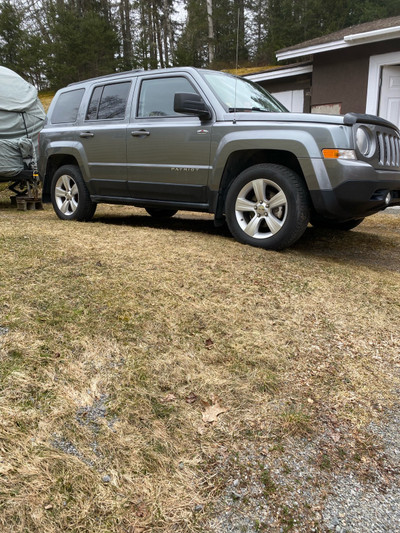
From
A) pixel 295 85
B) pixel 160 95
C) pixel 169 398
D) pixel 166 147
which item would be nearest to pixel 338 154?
pixel 166 147

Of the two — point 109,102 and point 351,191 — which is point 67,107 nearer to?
point 109,102

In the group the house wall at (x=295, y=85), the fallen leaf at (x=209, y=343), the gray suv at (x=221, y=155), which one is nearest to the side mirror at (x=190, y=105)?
the gray suv at (x=221, y=155)

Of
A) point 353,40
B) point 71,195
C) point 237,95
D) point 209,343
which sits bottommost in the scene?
point 209,343

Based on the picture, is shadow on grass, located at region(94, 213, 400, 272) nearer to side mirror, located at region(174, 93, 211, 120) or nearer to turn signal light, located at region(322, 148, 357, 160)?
turn signal light, located at region(322, 148, 357, 160)

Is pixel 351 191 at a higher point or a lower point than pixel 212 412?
higher

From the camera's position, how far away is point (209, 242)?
4.59 metres

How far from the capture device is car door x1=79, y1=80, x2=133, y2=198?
17.9 feet

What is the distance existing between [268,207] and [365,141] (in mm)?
1062

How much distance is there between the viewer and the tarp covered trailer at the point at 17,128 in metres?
8.41

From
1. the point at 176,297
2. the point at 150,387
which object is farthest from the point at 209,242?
the point at 150,387

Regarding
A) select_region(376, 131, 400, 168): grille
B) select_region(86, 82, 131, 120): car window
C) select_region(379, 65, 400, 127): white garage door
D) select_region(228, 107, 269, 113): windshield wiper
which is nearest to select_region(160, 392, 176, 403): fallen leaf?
select_region(376, 131, 400, 168): grille

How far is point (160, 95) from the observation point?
5.15 metres

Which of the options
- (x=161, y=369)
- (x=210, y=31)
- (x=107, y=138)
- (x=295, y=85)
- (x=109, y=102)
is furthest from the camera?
(x=210, y=31)

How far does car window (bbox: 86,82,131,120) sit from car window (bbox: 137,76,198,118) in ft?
1.01
